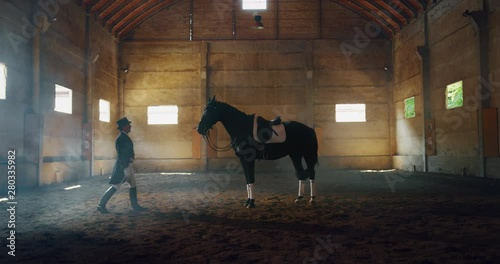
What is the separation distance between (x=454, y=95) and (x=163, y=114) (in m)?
13.0

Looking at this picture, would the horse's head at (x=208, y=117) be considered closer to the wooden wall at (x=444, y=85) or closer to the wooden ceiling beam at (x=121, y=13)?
the wooden wall at (x=444, y=85)

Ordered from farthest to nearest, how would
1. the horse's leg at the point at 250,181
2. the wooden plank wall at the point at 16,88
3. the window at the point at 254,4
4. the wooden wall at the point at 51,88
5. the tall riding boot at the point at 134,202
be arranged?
the window at the point at 254,4
the wooden wall at the point at 51,88
the wooden plank wall at the point at 16,88
the horse's leg at the point at 250,181
the tall riding boot at the point at 134,202

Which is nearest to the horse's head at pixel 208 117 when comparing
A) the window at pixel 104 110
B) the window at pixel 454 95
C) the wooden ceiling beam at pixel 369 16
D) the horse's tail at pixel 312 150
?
the horse's tail at pixel 312 150

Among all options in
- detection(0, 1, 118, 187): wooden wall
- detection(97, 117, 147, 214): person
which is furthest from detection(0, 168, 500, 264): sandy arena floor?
detection(0, 1, 118, 187): wooden wall

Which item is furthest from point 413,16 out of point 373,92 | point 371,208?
point 371,208

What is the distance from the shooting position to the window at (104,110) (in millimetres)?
15951

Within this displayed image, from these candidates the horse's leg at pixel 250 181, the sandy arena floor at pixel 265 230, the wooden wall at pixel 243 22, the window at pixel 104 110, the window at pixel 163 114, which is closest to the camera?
the sandy arena floor at pixel 265 230

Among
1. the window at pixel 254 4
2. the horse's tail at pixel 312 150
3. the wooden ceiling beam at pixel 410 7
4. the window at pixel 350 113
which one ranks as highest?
the window at pixel 254 4

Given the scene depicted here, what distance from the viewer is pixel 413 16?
1584cm

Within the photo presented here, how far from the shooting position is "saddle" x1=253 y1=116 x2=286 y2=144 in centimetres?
733

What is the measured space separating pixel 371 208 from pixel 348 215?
0.89m

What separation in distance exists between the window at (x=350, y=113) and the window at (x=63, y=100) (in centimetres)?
1225

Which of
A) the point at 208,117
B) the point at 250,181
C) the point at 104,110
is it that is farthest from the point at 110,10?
the point at 250,181

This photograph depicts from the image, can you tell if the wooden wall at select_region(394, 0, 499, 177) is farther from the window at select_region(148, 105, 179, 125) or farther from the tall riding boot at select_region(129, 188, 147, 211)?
the window at select_region(148, 105, 179, 125)
